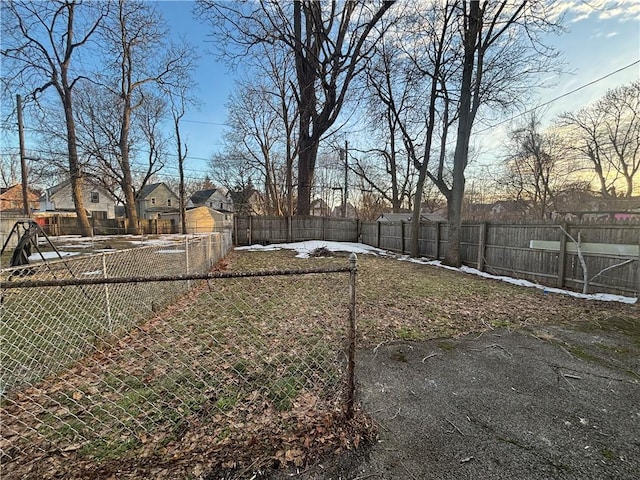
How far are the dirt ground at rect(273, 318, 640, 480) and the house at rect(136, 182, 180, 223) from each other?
3616 cm

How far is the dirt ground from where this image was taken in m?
1.66

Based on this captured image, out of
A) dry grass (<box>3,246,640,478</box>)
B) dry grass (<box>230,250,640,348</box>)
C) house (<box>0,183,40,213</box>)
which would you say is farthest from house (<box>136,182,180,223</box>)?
dry grass (<box>230,250,640,348</box>)

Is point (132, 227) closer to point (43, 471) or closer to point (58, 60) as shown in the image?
point (58, 60)

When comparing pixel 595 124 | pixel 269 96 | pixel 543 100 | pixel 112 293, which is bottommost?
pixel 112 293

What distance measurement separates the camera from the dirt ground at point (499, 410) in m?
1.66

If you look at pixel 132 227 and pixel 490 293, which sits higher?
pixel 132 227

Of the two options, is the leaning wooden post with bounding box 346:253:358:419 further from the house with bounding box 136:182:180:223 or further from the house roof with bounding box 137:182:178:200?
the house roof with bounding box 137:182:178:200

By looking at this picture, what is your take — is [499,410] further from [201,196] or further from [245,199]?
[201,196]

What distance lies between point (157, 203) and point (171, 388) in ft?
136

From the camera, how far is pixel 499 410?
7.22 ft

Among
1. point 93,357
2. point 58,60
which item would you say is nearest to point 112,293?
point 93,357

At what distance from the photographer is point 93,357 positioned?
3033 mm

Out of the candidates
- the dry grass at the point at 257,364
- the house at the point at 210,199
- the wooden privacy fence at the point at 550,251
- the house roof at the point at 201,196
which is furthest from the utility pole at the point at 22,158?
the house roof at the point at 201,196

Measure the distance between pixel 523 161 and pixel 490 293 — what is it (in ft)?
74.8
